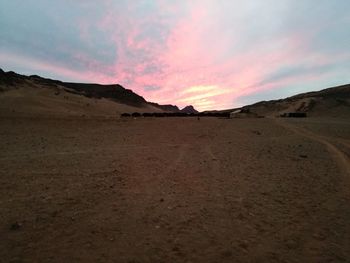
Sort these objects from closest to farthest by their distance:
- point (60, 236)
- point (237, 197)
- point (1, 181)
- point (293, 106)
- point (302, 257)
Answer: point (302, 257), point (60, 236), point (237, 197), point (1, 181), point (293, 106)

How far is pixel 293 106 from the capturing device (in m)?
71.4

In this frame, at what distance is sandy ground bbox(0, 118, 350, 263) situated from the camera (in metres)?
4.91

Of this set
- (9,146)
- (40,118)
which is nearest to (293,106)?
(40,118)

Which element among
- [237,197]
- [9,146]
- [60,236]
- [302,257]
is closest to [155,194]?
[237,197]

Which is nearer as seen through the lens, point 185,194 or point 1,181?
point 185,194

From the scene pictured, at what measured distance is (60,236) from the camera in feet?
17.3

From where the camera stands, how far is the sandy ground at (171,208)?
4.91 m

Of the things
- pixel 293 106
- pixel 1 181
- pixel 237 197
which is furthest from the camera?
pixel 293 106

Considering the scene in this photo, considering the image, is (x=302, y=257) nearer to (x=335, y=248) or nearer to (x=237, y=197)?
(x=335, y=248)

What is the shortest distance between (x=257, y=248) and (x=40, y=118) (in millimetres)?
24470

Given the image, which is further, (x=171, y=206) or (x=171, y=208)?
(x=171, y=206)

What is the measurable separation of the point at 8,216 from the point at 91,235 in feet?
A: 6.30

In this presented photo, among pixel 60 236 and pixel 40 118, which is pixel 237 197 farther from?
pixel 40 118

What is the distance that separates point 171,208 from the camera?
669cm
